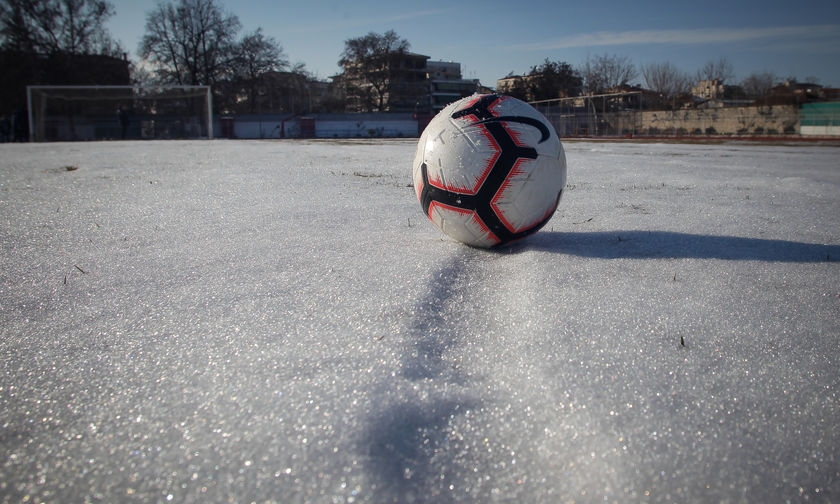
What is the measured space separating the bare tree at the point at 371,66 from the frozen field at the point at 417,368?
61.4m

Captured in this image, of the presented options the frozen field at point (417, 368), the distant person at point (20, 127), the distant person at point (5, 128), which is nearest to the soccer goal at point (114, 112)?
the distant person at point (20, 127)

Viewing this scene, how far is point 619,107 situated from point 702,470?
42.1m

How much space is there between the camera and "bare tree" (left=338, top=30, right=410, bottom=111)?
195 feet

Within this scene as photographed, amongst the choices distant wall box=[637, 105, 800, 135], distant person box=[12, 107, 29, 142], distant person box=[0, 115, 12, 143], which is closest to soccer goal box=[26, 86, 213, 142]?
distant person box=[12, 107, 29, 142]

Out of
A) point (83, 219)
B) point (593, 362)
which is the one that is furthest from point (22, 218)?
point (593, 362)

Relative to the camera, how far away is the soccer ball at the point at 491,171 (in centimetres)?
258

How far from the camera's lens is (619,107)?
38719 mm

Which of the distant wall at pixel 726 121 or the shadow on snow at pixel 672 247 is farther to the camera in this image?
the distant wall at pixel 726 121

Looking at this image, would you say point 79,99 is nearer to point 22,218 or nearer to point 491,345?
point 22,218

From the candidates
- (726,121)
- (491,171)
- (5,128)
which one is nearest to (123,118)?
(5,128)

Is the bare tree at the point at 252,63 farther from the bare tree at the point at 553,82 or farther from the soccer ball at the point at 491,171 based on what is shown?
the soccer ball at the point at 491,171

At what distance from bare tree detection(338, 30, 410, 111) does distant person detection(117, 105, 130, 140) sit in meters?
36.7

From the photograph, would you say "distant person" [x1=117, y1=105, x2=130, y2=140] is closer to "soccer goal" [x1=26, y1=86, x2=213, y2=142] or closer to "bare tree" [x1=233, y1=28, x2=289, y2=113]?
"soccer goal" [x1=26, y1=86, x2=213, y2=142]

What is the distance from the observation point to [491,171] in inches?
101
